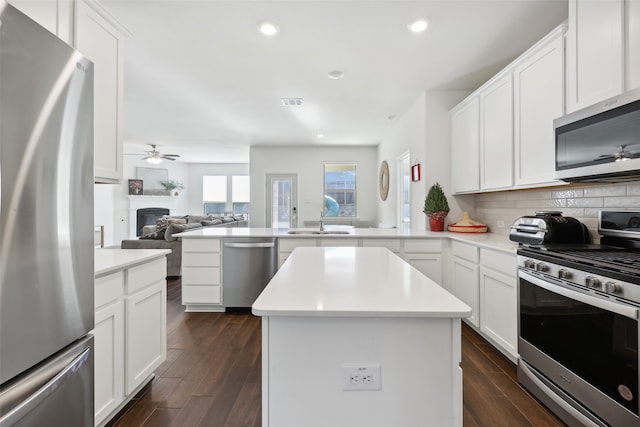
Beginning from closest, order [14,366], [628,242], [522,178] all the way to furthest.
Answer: [14,366]
[628,242]
[522,178]

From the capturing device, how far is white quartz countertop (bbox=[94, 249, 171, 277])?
4.88 ft

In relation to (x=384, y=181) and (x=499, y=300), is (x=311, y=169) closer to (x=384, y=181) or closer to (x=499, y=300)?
(x=384, y=181)

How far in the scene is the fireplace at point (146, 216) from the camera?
29.7 ft

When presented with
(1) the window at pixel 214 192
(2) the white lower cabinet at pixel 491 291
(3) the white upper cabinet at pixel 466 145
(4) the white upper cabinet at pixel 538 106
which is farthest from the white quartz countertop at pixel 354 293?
(1) the window at pixel 214 192

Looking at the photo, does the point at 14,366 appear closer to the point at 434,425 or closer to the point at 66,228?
the point at 66,228

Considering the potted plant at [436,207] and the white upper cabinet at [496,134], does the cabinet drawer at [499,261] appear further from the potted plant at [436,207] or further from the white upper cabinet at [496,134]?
the potted plant at [436,207]

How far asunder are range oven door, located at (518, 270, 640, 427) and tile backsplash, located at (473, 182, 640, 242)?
74 cm

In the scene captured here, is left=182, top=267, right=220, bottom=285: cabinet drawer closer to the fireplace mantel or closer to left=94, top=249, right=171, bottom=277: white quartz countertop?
left=94, top=249, right=171, bottom=277: white quartz countertop

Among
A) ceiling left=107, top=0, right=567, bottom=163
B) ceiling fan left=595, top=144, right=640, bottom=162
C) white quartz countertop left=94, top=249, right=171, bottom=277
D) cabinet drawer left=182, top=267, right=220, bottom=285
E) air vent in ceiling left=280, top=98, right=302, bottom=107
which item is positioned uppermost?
air vent in ceiling left=280, top=98, right=302, bottom=107

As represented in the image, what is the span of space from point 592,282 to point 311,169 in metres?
6.38

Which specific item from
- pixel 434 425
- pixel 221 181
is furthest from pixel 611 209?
pixel 221 181

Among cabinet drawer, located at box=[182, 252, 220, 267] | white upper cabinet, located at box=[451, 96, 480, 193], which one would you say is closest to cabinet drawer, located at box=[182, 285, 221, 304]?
cabinet drawer, located at box=[182, 252, 220, 267]

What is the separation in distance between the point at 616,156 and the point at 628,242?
0.59 m

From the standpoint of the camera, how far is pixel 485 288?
2.48 metres
